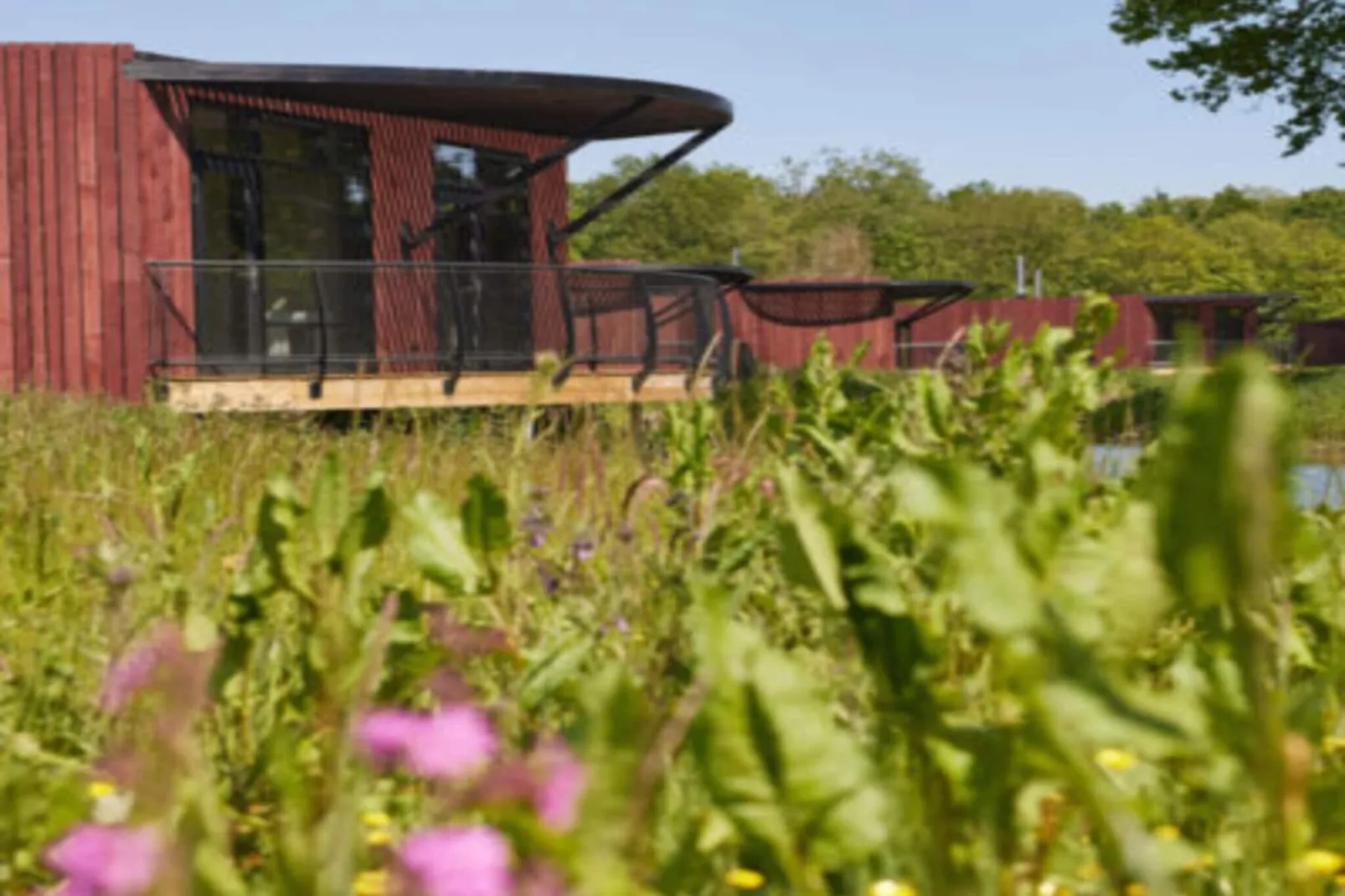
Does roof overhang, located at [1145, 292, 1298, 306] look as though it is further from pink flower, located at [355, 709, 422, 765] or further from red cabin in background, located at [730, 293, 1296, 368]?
pink flower, located at [355, 709, 422, 765]

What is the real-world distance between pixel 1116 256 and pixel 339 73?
66.8m

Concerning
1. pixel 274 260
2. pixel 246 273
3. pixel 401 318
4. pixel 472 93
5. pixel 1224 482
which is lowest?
pixel 1224 482

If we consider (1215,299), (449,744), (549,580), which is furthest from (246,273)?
(1215,299)

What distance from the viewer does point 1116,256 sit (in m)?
78.7

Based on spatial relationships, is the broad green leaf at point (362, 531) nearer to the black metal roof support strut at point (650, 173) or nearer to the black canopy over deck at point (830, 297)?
the black metal roof support strut at point (650, 173)

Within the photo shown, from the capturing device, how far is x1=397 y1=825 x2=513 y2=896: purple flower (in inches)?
26.3

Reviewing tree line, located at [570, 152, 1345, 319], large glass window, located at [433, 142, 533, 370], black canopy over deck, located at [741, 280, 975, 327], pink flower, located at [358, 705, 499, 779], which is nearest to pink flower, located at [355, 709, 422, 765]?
pink flower, located at [358, 705, 499, 779]

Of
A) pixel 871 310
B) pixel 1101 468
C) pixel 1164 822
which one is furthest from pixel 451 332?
pixel 871 310

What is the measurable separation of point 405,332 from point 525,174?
9.89 feet

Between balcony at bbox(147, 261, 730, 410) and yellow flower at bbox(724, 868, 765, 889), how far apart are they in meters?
13.7

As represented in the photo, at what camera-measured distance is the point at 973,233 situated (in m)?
85.0

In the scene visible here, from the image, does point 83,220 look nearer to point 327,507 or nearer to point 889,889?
point 327,507

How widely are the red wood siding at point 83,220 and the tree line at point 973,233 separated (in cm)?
5260

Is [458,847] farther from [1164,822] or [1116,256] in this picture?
[1116,256]
